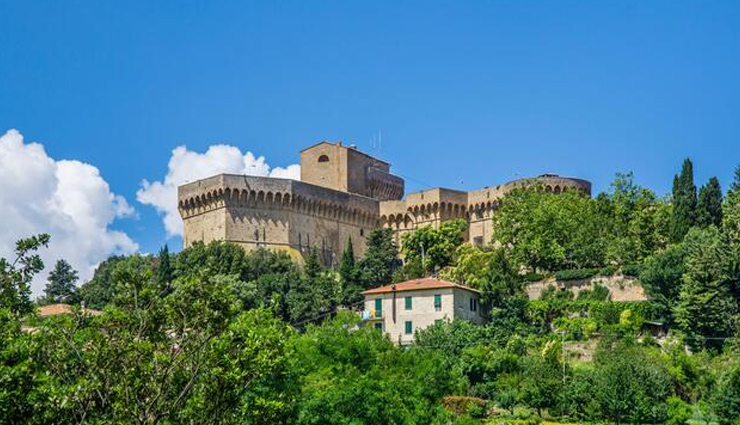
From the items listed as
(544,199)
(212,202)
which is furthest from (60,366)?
(212,202)

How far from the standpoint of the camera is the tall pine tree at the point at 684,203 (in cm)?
5722

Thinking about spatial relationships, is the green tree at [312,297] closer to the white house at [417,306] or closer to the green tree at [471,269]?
the white house at [417,306]

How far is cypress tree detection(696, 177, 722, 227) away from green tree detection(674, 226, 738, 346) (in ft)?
32.3

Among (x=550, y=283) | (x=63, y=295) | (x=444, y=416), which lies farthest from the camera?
(x=63, y=295)

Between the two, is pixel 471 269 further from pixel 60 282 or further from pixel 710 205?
pixel 60 282

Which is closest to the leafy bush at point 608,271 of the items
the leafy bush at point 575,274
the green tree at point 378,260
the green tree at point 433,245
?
the leafy bush at point 575,274

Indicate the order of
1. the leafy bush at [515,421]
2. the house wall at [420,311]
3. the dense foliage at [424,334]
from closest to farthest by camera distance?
1. the dense foliage at [424,334]
2. the leafy bush at [515,421]
3. the house wall at [420,311]

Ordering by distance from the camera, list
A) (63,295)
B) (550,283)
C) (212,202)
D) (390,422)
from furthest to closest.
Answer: (63,295), (212,202), (550,283), (390,422)

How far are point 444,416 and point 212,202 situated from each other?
41.8 m

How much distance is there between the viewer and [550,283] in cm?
5875

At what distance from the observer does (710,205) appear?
189 feet

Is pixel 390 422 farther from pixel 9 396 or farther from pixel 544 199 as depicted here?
pixel 544 199

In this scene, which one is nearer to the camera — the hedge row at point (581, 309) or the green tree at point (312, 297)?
the hedge row at point (581, 309)

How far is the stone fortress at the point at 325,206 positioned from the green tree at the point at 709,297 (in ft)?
84.1
